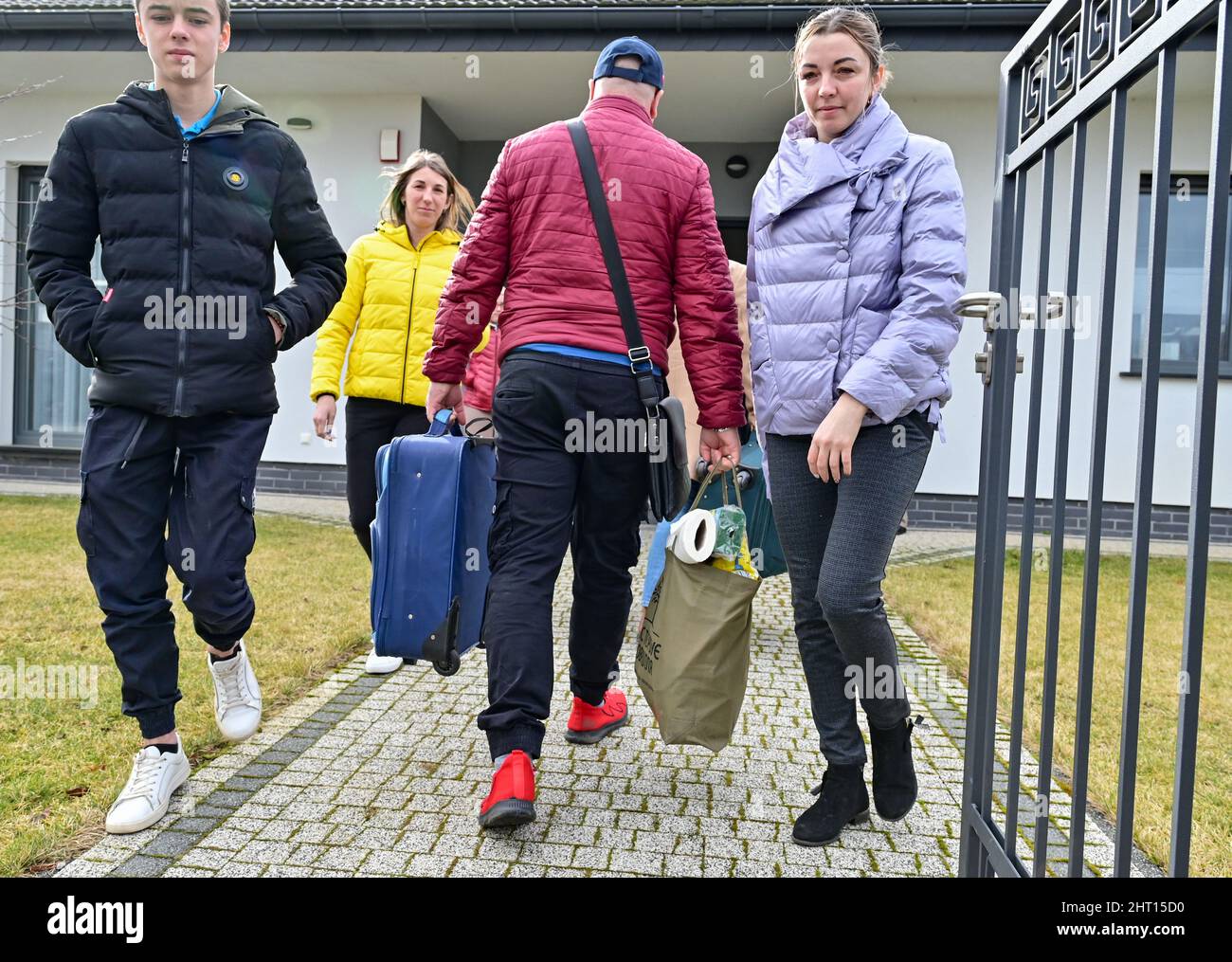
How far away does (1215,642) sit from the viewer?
560 centimetres

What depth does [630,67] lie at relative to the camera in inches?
125

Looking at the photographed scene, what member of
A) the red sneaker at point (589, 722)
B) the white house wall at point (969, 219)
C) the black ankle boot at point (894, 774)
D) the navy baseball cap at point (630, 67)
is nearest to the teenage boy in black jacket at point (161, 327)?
the navy baseball cap at point (630, 67)

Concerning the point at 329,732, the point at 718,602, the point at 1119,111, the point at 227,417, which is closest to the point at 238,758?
the point at 329,732

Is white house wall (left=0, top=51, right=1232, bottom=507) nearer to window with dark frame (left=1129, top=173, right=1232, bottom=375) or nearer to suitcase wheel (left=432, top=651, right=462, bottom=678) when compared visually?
window with dark frame (left=1129, top=173, right=1232, bottom=375)

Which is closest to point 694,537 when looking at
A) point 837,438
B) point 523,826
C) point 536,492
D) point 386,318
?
point 536,492

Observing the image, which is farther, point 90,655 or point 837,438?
point 90,655

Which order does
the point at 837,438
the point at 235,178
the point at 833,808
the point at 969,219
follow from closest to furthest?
the point at 837,438
the point at 833,808
the point at 235,178
the point at 969,219

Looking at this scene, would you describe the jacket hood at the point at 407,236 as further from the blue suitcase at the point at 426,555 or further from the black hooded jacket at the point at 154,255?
the blue suitcase at the point at 426,555

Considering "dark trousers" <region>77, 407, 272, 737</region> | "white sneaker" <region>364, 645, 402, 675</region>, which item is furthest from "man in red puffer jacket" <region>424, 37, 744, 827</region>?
"white sneaker" <region>364, 645, 402, 675</region>

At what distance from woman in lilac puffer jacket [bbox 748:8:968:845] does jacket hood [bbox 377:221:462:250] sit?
224cm

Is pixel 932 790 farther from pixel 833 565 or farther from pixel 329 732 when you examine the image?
pixel 329 732

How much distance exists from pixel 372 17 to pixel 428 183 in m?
5.15

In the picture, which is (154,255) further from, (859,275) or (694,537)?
(859,275)

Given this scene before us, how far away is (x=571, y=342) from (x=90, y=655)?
290cm
